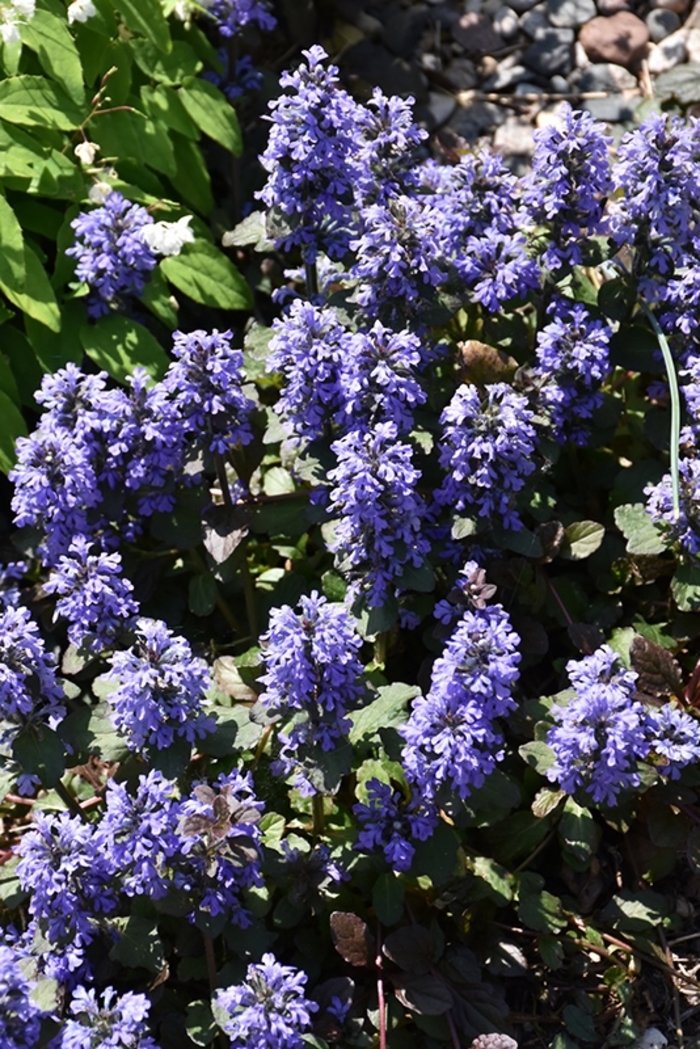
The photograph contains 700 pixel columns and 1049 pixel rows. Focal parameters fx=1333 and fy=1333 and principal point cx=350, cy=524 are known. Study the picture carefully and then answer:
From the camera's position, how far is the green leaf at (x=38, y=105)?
472cm

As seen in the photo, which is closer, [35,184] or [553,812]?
[553,812]

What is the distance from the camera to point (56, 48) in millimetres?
4793

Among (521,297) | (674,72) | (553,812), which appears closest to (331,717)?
(553,812)

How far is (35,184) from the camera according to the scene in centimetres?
482

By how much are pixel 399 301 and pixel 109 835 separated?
186 cm

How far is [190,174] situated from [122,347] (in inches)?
38.4

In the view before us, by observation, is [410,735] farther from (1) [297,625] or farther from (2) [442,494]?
(2) [442,494]

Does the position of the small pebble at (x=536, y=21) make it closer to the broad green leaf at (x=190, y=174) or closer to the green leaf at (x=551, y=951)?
the broad green leaf at (x=190, y=174)

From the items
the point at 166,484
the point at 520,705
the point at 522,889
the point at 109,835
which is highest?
the point at 166,484

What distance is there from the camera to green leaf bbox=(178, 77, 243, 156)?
5.20 metres

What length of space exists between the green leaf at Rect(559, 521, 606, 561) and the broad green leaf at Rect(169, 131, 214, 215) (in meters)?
2.11

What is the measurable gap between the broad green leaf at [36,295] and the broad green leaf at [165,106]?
34.9 inches

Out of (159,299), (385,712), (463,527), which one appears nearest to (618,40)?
(159,299)

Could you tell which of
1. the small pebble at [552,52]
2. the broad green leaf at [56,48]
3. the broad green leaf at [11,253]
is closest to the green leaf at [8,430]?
the broad green leaf at [11,253]
